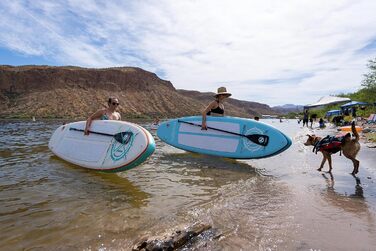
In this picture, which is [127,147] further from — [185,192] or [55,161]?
[55,161]

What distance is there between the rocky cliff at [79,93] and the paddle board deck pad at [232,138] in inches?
2562

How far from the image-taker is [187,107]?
10475 cm

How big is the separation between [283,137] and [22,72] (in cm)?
9421

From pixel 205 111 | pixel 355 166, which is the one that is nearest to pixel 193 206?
pixel 355 166

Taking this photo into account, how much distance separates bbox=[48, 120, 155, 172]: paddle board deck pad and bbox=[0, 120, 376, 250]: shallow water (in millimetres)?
346

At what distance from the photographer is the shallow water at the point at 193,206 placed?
3779 mm

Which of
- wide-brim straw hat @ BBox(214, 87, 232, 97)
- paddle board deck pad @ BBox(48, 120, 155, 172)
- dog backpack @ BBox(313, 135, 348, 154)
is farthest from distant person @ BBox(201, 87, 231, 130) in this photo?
paddle board deck pad @ BBox(48, 120, 155, 172)

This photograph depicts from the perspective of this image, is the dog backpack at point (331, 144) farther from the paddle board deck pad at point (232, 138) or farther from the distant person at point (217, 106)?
the distant person at point (217, 106)

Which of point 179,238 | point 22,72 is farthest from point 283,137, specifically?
point 22,72

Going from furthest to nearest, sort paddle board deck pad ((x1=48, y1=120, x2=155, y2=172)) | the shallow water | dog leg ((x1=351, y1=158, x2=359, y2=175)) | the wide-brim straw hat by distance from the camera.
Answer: the wide-brim straw hat < dog leg ((x1=351, y1=158, x2=359, y2=175)) < paddle board deck pad ((x1=48, y1=120, x2=155, y2=172)) < the shallow water

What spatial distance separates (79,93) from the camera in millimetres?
86938

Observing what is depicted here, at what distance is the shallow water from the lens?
149 inches

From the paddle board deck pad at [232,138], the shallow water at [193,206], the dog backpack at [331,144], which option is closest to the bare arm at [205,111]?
the paddle board deck pad at [232,138]

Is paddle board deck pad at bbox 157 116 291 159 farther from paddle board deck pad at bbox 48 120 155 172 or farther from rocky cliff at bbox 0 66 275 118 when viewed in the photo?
rocky cliff at bbox 0 66 275 118
